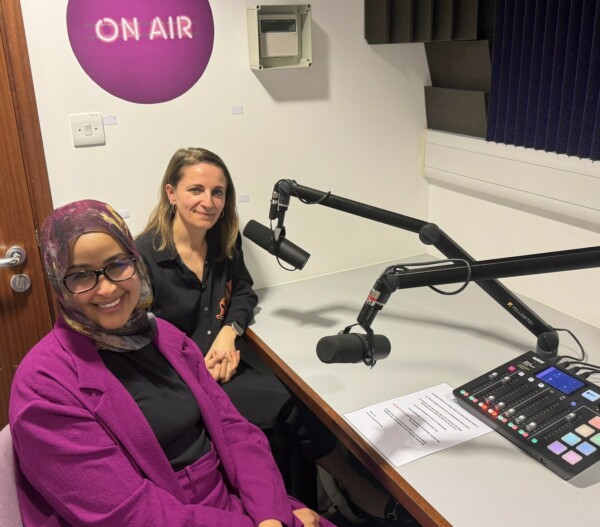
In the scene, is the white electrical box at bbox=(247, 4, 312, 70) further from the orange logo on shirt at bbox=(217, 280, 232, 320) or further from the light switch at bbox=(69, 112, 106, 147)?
the orange logo on shirt at bbox=(217, 280, 232, 320)

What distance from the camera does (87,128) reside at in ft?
5.67

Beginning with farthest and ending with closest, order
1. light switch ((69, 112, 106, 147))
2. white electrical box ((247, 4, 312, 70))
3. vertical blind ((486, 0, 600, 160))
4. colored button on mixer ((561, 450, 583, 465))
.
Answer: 1. white electrical box ((247, 4, 312, 70))
2. light switch ((69, 112, 106, 147))
3. vertical blind ((486, 0, 600, 160))
4. colored button on mixer ((561, 450, 583, 465))

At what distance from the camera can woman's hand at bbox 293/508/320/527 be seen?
4.28 ft

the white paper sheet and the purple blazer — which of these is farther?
the white paper sheet

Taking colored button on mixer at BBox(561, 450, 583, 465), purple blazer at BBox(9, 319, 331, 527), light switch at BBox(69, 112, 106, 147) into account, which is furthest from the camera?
light switch at BBox(69, 112, 106, 147)

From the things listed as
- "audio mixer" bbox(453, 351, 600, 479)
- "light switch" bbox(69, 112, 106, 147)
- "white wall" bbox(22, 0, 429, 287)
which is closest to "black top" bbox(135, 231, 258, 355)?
"white wall" bbox(22, 0, 429, 287)

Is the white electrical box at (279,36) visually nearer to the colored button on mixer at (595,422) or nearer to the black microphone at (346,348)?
the black microphone at (346,348)

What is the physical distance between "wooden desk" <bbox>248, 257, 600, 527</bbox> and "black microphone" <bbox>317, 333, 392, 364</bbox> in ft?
0.85

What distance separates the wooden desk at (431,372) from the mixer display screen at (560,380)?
0.60 ft

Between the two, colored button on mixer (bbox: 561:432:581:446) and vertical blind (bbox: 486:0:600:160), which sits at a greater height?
vertical blind (bbox: 486:0:600:160)

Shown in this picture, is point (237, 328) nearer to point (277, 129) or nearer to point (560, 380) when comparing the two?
point (277, 129)

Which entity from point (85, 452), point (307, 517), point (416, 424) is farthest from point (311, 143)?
point (85, 452)

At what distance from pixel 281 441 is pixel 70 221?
978 millimetres

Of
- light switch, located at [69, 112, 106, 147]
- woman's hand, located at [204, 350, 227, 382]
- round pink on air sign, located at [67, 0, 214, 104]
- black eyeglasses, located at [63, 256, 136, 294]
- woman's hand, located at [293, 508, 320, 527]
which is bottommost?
woman's hand, located at [293, 508, 320, 527]
